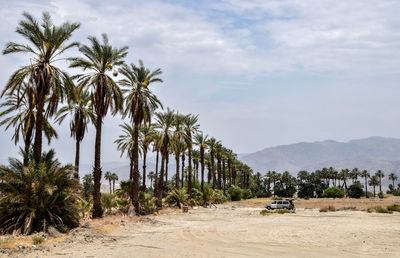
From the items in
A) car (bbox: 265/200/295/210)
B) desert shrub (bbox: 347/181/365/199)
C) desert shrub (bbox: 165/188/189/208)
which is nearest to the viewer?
desert shrub (bbox: 165/188/189/208)

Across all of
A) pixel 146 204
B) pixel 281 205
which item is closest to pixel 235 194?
pixel 281 205

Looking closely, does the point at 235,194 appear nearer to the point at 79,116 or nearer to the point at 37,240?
the point at 79,116

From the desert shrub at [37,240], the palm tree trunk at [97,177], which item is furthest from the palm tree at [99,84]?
the desert shrub at [37,240]

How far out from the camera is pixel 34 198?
19.3 m

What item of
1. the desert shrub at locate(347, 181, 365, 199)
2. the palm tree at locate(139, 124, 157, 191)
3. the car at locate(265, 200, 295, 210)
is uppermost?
the palm tree at locate(139, 124, 157, 191)

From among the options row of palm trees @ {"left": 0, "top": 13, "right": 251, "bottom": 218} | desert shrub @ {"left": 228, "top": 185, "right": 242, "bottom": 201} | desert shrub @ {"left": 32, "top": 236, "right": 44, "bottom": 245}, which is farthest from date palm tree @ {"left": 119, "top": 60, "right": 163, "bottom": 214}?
desert shrub @ {"left": 228, "top": 185, "right": 242, "bottom": 201}

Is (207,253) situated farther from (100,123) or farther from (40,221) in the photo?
(100,123)

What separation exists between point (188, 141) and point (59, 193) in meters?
31.4

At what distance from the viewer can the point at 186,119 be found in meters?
53.7

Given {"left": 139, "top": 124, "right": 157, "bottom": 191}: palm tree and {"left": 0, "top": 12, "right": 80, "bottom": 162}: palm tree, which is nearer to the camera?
{"left": 0, "top": 12, "right": 80, "bottom": 162}: palm tree

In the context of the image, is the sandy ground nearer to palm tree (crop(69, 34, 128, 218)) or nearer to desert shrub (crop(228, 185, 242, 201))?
palm tree (crop(69, 34, 128, 218))

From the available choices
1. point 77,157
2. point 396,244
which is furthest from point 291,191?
point 396,244

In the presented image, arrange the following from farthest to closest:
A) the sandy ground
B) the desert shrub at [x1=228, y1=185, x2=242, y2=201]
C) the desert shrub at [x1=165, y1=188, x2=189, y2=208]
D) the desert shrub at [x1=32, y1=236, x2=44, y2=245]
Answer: the desert shrub at [x1=228, y1=185, x2=242, y2=201] < the desert shrub at [x1=165, y1=188, x2=189, y2=208] < the desert shrub at [x1=32, y1=236, x2=44, y2=245] < the sandy ground

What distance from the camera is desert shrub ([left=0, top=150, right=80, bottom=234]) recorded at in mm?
18906
